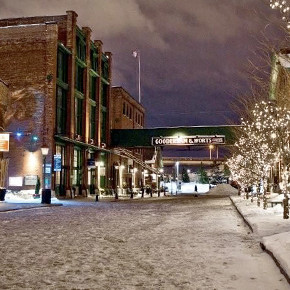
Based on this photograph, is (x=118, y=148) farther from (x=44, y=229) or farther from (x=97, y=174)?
(x=44, y=229)

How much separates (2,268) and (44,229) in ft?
22.5

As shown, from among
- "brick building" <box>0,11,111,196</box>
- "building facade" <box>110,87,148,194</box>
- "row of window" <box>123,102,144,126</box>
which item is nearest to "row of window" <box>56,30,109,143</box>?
"brick building" <box>0,11,111,196</box>

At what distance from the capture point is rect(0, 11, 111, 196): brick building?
1543 inches

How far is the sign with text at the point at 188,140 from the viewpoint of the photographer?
52938 mm

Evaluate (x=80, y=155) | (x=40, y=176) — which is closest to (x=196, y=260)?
(x=40, y=176)

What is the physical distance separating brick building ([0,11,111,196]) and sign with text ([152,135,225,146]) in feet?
32.2

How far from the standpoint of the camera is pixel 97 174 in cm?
5122

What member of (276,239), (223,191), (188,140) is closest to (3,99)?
(188,140)

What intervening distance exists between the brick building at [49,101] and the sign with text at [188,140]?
982 cm

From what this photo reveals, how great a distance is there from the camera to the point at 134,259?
977 centimetres

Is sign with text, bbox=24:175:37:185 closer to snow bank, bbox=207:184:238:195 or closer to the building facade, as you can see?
the building facade

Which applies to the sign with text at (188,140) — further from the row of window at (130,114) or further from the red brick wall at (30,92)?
the red brick wall at (30,92)

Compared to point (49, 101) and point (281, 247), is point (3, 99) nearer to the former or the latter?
point (49, 101)

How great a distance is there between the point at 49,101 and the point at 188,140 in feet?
63.8
